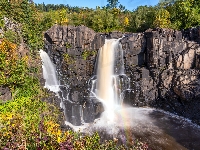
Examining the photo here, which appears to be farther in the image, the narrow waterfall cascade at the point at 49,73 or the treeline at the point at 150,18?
the treeline at the point at 150,18

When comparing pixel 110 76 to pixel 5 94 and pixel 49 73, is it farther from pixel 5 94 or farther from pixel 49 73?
pixel 5 94

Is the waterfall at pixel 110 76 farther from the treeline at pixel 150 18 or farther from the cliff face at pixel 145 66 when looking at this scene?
the treeline at pixel 150 18

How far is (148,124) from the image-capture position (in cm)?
1733

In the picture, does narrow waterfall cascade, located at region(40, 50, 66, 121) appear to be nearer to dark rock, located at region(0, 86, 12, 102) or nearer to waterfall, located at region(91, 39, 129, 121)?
waterfall, located at region(91, 39, 129, 121)

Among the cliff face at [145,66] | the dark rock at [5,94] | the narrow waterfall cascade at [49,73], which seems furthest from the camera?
the narrow waterfall cascade at [49,73]

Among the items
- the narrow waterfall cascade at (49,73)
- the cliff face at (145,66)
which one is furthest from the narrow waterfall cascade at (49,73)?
the cliff face at (145,66)

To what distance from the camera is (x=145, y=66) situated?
877 inches

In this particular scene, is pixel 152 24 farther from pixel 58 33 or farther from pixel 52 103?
pixel 52 103

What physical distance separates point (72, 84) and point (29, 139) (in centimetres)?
1717

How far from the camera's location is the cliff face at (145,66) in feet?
64.2

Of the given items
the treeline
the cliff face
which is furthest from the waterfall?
the treeline

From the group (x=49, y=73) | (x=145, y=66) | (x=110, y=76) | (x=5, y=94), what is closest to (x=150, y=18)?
(x=145, y=66)

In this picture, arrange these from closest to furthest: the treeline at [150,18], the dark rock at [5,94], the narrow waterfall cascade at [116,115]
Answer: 1. the dark rock at [5,94]
2. the narrow waterfall cascade at [116,115]
3. the treeline at [150,18]

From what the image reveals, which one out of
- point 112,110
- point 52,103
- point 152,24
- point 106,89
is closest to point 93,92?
point 106,89
